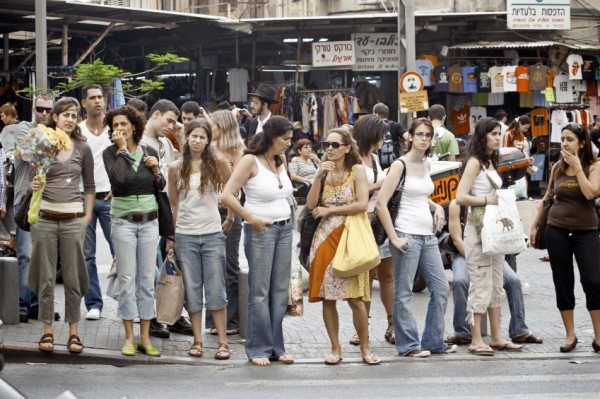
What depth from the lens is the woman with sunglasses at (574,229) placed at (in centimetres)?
965

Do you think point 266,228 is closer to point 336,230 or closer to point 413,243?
point 336,230

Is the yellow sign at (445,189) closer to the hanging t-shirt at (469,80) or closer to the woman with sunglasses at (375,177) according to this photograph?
the woman with sunglasses at (375,177)

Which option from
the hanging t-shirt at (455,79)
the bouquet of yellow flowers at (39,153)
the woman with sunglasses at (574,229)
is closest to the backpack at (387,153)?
the woman with sunglasses at (574,229)

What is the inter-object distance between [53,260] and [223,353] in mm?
1637

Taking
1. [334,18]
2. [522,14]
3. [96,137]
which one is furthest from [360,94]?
[96,137]

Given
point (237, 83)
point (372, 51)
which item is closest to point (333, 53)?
point (372, 51)

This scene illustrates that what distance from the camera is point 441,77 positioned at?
82.5 ft

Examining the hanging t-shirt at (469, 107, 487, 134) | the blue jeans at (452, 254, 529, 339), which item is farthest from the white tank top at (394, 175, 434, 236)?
the hanging t-shirt at (469, 107, 487, 134)

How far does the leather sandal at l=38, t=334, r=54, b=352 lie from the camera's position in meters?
9.10

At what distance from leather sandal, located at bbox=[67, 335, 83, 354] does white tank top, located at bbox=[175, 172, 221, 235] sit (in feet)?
4.12

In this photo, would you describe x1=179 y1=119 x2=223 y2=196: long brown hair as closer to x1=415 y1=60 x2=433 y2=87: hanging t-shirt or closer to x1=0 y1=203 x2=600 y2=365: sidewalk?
x1=0 y1=203 x2=600 y2=365: sidewalk

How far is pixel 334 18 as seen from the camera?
955 inches

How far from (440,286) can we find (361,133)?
1.63m

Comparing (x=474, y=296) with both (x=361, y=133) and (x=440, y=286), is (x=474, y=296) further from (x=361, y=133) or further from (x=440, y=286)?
(x=361, y=133)
